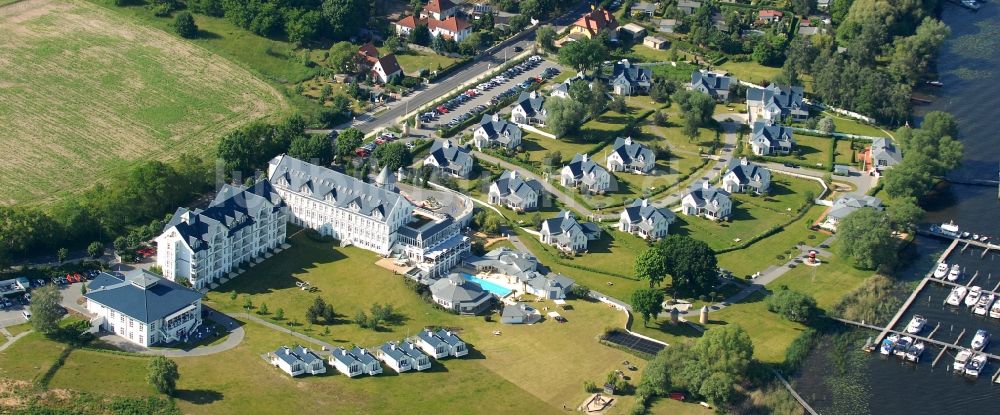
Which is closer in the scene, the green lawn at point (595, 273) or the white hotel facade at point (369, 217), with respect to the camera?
the green lawn at point (595, 273)

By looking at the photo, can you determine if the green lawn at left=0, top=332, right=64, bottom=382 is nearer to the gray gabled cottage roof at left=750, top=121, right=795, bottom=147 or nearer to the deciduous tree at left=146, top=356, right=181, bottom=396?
the deciduous tree at left=146, top=356, right=181, bottom=396

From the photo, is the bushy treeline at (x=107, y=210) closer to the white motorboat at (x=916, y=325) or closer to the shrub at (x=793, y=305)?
the shrub at (x=793, y=305)

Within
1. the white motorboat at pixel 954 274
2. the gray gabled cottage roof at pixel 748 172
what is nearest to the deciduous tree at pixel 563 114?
the gray gabled cottage roof at pixel 748 172

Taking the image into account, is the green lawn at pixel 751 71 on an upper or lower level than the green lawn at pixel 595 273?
upper

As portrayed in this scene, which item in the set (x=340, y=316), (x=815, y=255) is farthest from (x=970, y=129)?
(x=340, y=316)

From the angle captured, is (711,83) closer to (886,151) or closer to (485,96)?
(886,151)

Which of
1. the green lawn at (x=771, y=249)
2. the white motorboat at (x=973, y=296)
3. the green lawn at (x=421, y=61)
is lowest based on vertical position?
the white motorboat at (x=973, y=296)

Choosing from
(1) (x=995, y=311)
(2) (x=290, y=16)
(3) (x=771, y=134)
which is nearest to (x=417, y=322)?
(1) (x=995, y=311)

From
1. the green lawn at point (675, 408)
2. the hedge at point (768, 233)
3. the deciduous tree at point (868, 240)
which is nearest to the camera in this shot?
the green lawn at point (675, 408)

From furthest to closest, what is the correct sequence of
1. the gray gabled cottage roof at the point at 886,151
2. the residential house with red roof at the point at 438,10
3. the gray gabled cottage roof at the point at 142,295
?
1. the residential house with red roof at the point at 438,10
2. the gray gabled cottage roof at the point at 886,151
3. the gray gabled cottage roof at the point at 142,295
